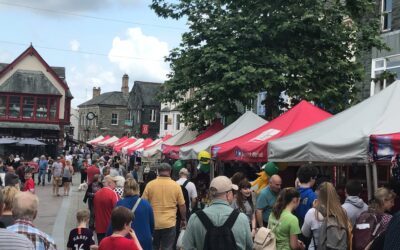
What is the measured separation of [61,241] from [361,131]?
772cm

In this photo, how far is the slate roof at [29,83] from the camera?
165 feet

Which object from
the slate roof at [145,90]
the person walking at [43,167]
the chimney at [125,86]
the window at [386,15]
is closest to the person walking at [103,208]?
the window at [386,15]

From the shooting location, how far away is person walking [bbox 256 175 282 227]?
7715 mm

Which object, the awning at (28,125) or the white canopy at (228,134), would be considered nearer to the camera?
the white canopy at (228,134)

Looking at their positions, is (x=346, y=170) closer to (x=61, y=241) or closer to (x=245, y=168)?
(x=245, y=168)

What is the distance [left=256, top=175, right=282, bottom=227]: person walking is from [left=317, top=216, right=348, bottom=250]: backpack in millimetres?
1835

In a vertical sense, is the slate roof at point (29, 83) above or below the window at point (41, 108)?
above

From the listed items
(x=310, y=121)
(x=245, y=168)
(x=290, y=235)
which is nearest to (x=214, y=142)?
(x=245, y=168)

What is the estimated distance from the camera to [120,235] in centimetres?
523

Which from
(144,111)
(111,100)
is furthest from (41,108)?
(111,100)

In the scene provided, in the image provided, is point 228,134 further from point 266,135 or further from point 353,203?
point 353,203

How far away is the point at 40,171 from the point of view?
32656mm

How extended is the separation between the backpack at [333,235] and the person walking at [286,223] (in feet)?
1.01

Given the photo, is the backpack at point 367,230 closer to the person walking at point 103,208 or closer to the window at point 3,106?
the person walking at point 103,208
